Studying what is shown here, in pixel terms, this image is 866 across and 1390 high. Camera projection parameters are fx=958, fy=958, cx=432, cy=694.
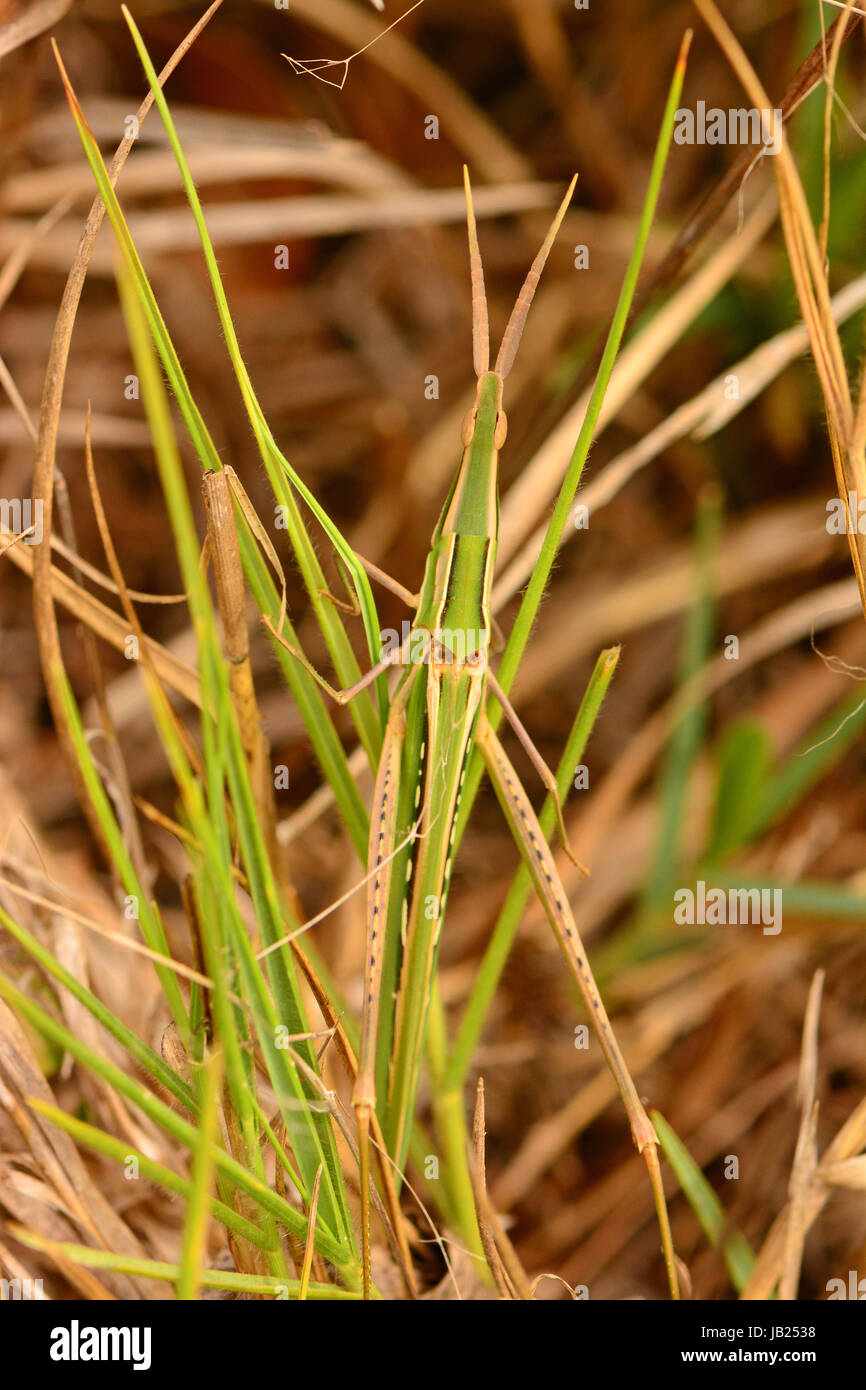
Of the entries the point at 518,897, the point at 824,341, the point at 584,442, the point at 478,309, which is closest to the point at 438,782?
the point at 518,897

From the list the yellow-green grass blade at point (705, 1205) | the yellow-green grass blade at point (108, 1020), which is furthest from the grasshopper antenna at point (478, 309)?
the yellow-green grass blade at point (705, 1205)

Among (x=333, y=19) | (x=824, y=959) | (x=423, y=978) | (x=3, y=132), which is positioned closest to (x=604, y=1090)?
(x=824, y=959)

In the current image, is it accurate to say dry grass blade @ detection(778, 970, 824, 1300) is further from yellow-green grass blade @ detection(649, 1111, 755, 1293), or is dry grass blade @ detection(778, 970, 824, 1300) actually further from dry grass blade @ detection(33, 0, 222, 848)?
dry grass blade @ detection(33, 0, 222, 848)

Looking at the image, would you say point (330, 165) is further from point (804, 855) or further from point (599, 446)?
point (804, 855)

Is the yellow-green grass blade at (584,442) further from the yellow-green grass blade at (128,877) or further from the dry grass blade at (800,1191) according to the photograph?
the dry grass blade at (800,1191)

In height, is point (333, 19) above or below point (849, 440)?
above

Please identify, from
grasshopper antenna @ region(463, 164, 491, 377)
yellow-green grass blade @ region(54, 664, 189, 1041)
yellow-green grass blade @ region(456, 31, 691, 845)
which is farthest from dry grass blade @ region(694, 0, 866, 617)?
yellow-green grass blade @ region(54, 664, 189, 1041)

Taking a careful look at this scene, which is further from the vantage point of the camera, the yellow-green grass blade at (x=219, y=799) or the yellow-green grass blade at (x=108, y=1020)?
the yellow-green grass blade at (x=108, y=1020)

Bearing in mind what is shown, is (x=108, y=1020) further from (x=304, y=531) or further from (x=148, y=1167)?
(x=304, y=531)
